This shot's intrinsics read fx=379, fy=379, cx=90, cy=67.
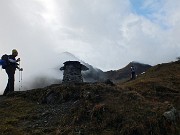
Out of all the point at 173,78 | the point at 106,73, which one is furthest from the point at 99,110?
the point at 106,73

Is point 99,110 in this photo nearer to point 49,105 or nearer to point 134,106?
point 134,106

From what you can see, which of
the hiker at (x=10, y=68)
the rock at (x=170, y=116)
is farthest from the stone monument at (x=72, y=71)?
the rock at (x=170, y=116)

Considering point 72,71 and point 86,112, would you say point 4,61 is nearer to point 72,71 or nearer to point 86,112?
point 72,71

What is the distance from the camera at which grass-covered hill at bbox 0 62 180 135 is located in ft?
46.6

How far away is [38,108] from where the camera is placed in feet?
58.4

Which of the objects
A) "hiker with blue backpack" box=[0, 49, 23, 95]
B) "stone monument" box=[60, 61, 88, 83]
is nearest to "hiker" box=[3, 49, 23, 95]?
"hiker with blue backpack" box=[0, 49, 23, 95]

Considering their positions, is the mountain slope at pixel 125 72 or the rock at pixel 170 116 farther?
the mountain slope at pixel 125 72

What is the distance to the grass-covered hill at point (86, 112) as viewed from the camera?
1420 cm

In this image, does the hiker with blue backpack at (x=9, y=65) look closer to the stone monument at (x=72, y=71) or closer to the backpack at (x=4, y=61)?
the backpack at (x=4, y=61)

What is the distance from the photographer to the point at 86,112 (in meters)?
15.3

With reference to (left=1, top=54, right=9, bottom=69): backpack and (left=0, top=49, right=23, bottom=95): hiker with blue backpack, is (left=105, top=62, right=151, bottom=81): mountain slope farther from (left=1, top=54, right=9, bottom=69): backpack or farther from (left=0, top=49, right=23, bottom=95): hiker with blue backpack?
(left=1, top=54, right=9, bottom=69): backpack

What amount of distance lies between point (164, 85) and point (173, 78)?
322cm

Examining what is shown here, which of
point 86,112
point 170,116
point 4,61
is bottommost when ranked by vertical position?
point 170,116

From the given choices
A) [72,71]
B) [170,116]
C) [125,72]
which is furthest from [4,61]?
[125,72]
